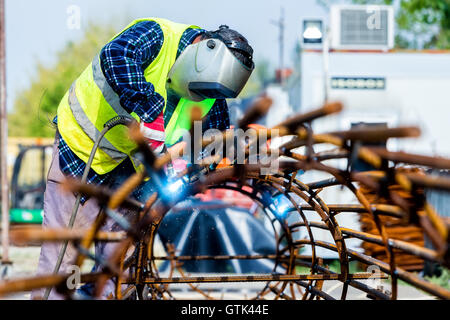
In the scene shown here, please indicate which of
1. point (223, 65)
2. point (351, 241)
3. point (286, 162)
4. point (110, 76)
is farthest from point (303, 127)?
point (351, 241)

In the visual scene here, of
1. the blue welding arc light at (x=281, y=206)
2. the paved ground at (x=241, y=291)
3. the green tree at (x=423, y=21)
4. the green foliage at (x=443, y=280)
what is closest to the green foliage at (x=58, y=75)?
the green tree at (x=423, y=21)

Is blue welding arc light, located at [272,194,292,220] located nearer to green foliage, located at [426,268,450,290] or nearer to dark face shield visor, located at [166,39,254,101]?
dark face shield visor, located at [166,39,254,101]

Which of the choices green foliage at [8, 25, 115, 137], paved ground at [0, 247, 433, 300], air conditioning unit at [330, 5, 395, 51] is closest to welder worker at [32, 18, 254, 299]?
paved ground at [0, 247, 433, 300]

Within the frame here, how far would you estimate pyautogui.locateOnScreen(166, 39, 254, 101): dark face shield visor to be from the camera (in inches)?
85.9

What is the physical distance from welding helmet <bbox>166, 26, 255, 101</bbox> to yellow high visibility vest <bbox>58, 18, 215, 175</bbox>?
0.29 ft

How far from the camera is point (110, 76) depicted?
7.31 ft

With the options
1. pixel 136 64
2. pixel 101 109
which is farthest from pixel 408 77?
pixel 136 64

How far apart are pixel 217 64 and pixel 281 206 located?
3.48 feet

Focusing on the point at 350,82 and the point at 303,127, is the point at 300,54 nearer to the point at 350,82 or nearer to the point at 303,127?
the point at 350,82

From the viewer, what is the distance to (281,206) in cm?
296

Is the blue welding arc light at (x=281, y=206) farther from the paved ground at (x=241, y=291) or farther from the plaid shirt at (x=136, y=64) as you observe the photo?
the plaid shirt at (x=136, y=64)

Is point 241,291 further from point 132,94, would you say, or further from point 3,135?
point 3,135
